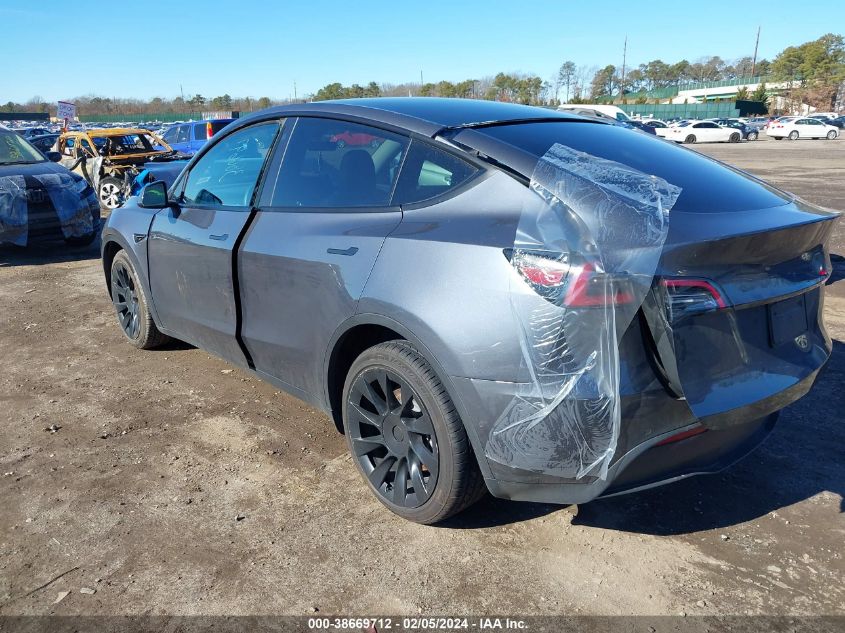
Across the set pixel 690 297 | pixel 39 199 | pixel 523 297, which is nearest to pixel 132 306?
pixel 523 297

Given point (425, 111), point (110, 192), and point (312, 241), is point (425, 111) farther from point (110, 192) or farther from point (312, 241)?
point (110, 192)

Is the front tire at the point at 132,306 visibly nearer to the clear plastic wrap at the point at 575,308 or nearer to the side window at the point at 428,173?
the side window at the point at 428,173

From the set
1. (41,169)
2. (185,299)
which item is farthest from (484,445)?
(41,169)

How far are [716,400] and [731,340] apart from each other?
0.22 meters

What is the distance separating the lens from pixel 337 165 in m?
3.17

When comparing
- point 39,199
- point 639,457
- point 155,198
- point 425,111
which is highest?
point 425,111

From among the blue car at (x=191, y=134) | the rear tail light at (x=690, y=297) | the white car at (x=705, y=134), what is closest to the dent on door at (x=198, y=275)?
the rear tail light at (x=690, y=297)

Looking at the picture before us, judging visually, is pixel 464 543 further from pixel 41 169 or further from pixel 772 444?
pixel 41 169

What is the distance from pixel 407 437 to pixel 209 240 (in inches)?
69.8

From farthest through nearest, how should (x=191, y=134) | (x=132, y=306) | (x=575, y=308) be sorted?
(x=191, y=134), (x=132, y=306), (x=575, y=308)

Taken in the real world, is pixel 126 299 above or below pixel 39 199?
below

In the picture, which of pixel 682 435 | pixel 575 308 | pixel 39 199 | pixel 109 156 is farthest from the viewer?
pixel 109 156

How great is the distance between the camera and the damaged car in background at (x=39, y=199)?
809 cm

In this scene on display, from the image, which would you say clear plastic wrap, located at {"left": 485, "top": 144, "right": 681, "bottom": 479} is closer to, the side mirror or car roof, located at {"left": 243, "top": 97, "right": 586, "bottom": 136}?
car roof, located at {"left": 243, "top": 97, "right": 586, "bottom": 136}
